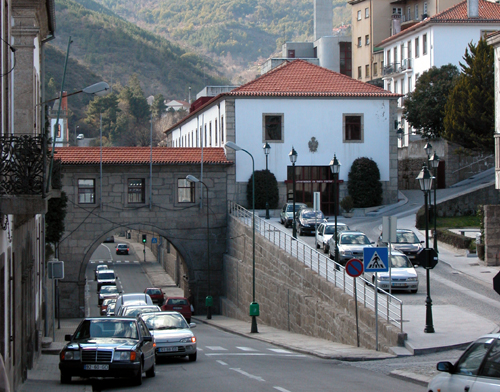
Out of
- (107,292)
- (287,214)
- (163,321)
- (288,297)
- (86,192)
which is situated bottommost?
(107,292)

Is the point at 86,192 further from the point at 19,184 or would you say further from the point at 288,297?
the point at 19,184

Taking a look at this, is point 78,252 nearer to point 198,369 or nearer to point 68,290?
point 68,290

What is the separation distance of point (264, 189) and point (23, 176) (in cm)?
3562

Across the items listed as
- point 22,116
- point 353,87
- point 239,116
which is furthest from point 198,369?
point 353,87

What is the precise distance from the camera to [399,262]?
28656 millimetres

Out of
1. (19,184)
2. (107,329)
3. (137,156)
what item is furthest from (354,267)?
(137,156)

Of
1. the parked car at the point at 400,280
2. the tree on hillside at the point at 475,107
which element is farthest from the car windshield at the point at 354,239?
the tree on hillside at the point at 475,107

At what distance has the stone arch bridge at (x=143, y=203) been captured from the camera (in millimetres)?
45062

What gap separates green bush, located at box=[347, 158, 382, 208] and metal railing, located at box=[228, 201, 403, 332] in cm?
962

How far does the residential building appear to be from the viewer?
12148 mm

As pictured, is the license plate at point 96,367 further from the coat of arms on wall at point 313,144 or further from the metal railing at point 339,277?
the coat of arms on wall at point 313,144

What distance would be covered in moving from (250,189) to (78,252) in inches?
449

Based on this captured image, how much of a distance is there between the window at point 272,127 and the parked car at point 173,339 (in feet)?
94.4

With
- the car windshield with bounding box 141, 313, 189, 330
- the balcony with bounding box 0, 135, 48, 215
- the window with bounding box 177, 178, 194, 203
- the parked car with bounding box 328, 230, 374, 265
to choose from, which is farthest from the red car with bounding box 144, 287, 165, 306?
the balcony with bounding box 0, 135, 48, 215
